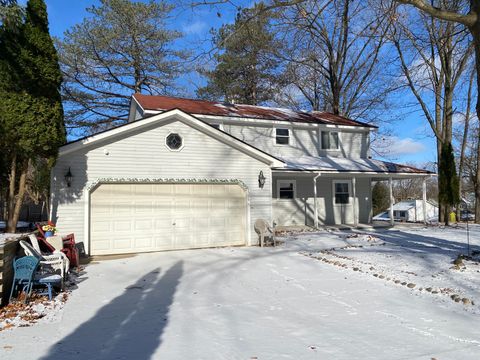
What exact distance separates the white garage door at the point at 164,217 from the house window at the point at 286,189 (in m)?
5.55

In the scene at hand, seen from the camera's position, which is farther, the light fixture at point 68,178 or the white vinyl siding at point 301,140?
the white vinyl siding at point 301,140

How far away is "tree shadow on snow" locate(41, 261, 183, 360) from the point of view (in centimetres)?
447

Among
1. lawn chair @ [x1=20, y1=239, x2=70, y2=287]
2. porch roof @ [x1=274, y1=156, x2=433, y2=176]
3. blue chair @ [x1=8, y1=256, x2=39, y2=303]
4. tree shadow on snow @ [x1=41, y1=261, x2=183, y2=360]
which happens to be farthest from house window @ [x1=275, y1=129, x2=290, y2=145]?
blue chair @ [x1=8, y1=256, x2=39, y2=303]

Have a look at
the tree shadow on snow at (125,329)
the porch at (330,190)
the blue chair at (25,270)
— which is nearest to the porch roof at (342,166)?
the porch at (330,190)

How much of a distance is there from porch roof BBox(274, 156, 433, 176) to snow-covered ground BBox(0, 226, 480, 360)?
7.14 m

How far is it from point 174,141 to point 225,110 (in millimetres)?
7189

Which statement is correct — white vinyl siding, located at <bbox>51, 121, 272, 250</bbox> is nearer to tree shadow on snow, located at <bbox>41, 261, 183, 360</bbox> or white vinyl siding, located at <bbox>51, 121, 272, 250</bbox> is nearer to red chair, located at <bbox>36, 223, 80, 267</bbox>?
red chair, located at <bbox>36, 223, 80, 267</bbox>

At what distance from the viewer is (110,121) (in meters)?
27.3

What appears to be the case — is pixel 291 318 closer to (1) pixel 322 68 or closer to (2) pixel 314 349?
(2) pixel 314 349

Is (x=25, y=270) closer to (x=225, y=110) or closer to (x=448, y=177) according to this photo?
(x=225, y=110)

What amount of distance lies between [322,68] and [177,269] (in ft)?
76.5

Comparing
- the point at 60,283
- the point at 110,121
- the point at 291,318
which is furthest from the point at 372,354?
the point at 110,121

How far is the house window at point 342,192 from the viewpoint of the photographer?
19812 millimetres

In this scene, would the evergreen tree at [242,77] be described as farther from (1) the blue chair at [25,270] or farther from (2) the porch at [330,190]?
(1) the blue chair at [25,270]
